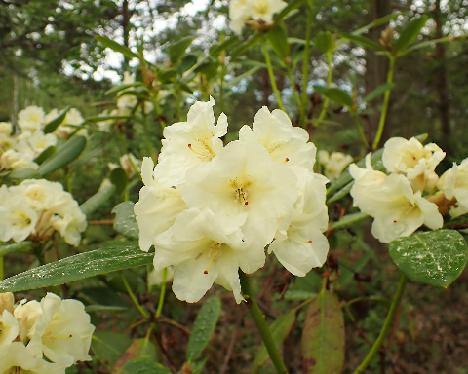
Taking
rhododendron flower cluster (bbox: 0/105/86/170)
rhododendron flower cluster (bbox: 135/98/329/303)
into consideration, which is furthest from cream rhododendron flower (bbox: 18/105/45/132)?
rhododendron flower cluster (bbox: 135/98/329/303)

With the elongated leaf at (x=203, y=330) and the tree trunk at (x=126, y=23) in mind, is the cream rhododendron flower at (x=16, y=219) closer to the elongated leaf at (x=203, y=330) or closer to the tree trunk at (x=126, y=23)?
the elongated leaf at (x=203, y=330)

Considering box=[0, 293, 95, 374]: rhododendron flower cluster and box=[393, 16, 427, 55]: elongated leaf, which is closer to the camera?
box=[0, 293, 95, 374]: rhododendron flower cluster

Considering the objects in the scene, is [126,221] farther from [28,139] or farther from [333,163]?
[333,163]

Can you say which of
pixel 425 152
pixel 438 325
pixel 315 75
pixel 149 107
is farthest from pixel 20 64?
pixel 315 75

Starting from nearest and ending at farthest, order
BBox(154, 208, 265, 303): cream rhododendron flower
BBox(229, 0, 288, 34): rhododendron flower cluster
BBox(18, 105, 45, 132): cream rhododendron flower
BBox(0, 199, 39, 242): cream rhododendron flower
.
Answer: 1. BBox(154, 208, 265, 303): cream rhododendron flower
2. BBox(0, 199, 39, 242): cream rhododendron flower
3. BBox(229, 0, 288, 34): rhododendron flower cluster
4. BBox(18, 105, 45, 132): cream rhododendron flower

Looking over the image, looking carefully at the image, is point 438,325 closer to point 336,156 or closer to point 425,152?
point 336,156

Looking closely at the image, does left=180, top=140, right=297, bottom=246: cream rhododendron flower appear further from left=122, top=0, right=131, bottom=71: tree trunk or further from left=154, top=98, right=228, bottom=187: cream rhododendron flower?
left=122, top=0, right=131, bottom=71: tree trunk
